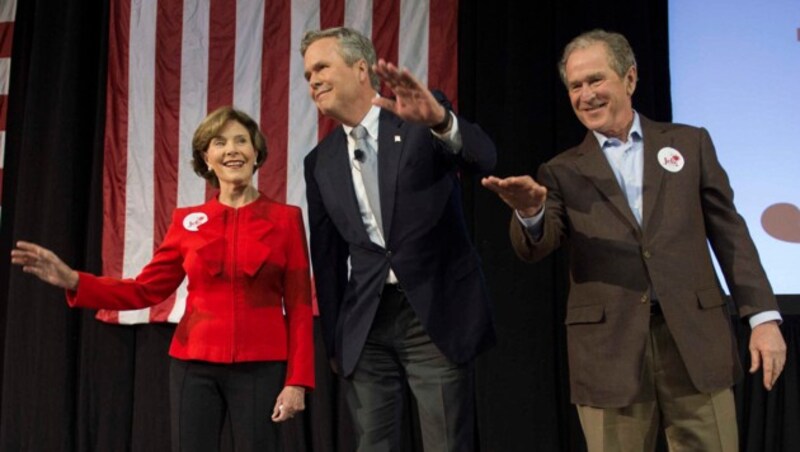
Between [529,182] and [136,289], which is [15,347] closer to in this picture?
[136,289]

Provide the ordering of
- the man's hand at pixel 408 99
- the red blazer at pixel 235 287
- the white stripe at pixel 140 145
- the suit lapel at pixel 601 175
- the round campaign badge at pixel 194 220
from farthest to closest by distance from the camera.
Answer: the white stripe at pixel 140 145
the round campaign badge at pixel 194 220
the red blazer at pixel 235 287
the suit lapel at pixel 601 175
the man's hand at pixel 408 99

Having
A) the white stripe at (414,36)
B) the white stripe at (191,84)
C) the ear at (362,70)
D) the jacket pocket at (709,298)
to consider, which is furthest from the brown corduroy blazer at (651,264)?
the white stripe at (191,84)

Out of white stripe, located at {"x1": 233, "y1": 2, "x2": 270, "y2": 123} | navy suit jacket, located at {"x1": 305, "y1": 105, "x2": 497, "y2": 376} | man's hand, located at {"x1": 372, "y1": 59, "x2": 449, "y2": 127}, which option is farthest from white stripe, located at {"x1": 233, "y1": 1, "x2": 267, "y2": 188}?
man's hand, located at {"x1": 372, "y1": 59, "x2": 449, "y2": 127}

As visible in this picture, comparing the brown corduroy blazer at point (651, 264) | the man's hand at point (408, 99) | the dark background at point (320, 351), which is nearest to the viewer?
the man's hand at point (408, 99)

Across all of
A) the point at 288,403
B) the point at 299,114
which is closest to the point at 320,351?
the point at 299,114

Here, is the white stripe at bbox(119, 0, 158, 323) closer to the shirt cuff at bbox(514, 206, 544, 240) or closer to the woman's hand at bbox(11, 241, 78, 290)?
the woman's hand at bbox(11, 241, 78, 290)

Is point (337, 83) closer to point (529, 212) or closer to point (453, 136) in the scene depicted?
point (453, 136)

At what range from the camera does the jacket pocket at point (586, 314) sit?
2.10 metres

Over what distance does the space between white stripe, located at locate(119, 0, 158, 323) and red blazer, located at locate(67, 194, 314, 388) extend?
64.2 inches

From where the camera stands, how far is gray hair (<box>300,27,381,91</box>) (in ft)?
8.02

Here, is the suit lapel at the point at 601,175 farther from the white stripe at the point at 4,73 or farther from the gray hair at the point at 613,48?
the white stripe at the point at 4,73

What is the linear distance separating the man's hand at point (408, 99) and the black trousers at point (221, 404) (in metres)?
0.90

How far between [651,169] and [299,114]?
7.84 feet

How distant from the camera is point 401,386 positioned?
229cm
